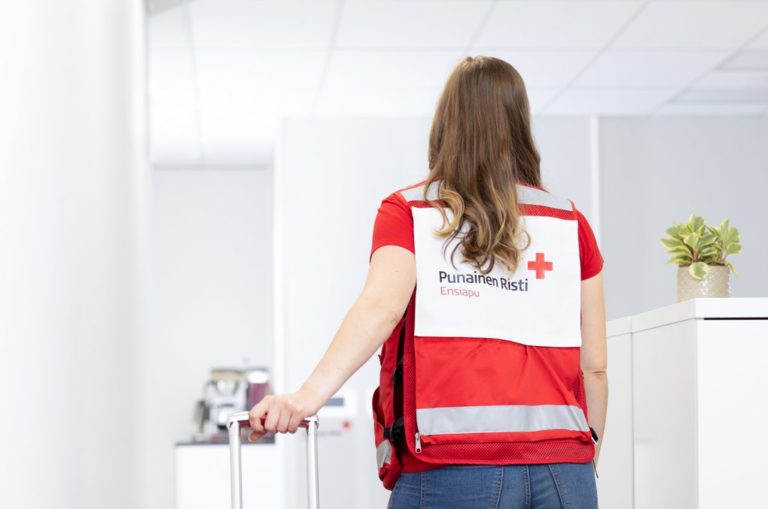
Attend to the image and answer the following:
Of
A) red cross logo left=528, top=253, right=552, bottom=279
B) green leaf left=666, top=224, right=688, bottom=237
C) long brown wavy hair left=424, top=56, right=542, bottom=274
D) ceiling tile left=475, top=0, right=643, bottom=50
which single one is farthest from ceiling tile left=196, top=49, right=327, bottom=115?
red cross logo left=528, top=253, right=552, bottom=279

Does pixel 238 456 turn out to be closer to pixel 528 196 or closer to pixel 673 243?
pixel 528 196

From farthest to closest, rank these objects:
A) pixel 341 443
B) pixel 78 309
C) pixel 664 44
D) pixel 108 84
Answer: pixel 664 44, pixel 341 443, pixel 108 84, pixel 78 309

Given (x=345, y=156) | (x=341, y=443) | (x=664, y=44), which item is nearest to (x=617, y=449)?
(x=341, y=443)

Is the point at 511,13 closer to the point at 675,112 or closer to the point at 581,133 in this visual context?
the point at 581,133

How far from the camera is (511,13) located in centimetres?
492

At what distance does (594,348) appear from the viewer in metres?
1.73

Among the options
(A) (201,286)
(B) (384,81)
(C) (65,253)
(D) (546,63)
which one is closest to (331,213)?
(B) (384,81)

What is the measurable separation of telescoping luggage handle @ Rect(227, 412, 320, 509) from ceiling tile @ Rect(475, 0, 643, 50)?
362cm

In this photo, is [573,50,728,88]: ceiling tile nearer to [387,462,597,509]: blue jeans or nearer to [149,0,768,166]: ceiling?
[149,0,768,166]: ceiling

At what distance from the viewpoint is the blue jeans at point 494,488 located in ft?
4.76

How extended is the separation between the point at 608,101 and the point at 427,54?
1402 millimetres

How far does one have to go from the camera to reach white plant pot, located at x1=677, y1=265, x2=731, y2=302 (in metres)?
2.26

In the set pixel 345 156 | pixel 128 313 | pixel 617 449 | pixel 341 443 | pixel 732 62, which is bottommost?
pixel 341 443

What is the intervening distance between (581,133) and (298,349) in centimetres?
153
